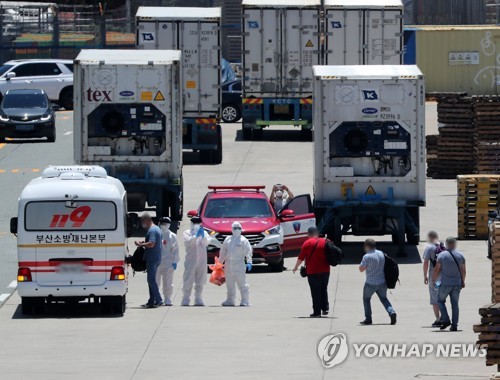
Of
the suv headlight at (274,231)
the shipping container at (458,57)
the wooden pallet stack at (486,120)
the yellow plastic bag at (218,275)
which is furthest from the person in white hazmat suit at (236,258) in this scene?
the shipping container at (458,57)

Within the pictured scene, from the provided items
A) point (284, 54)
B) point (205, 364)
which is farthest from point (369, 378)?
point (284, 54)

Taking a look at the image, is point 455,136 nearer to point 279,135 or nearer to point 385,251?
point 279,135

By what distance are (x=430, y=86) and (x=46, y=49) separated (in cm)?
1748

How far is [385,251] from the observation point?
30.1 metres

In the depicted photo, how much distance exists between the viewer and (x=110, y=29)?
67.1 m

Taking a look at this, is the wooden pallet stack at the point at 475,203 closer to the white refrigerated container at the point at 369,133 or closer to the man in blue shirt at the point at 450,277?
the white refrigerated container at the point at 369,133

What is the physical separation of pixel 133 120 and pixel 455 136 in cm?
1245

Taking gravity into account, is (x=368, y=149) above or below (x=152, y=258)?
above

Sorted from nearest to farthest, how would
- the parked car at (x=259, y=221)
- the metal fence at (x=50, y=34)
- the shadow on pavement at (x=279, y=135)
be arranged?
the parked car at (x=259, y=221) → the shadow on pavement at (x=279, y=135) → the metal fence at (x=50, y=34)

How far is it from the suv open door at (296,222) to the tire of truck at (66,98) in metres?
25.9

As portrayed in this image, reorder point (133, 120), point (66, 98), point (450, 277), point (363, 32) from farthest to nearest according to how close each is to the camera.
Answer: point (66, 98)
point (363, 32)
point (133, 120)
point (450, 277)

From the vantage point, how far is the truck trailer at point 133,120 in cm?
3150

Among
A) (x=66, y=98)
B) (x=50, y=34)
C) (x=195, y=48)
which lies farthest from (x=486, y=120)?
(x=50, y=34)

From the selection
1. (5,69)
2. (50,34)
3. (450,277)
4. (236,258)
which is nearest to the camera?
(450,277)
